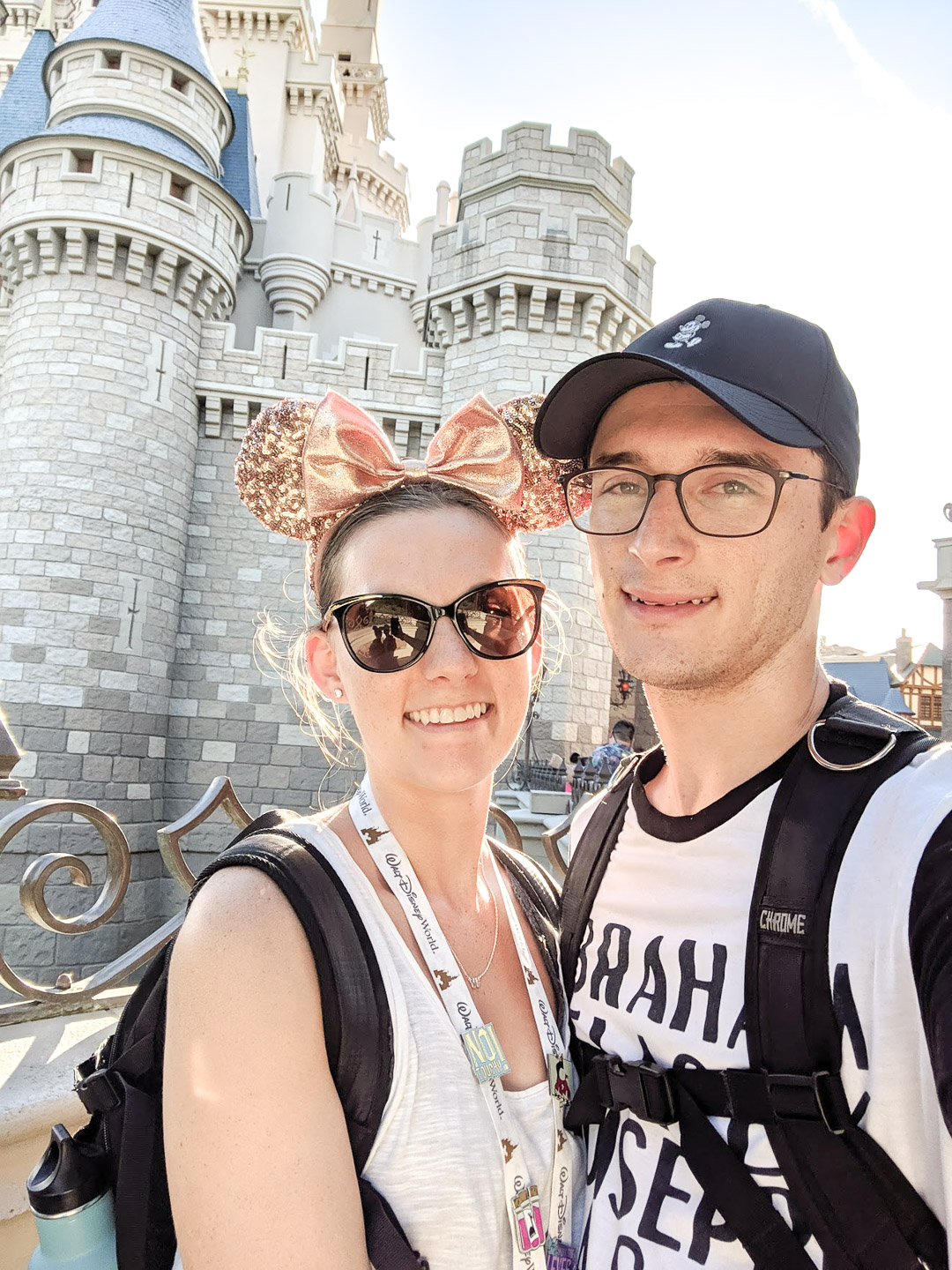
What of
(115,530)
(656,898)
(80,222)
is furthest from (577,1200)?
(80,222)

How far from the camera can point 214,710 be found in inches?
421

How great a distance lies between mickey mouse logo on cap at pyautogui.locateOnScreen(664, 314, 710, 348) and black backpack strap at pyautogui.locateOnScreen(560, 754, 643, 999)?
24.9 inches

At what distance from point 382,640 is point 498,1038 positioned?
575 millimetres

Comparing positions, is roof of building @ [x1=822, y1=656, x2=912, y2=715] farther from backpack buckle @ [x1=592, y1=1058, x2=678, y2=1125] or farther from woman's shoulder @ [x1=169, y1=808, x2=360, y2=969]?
woman's shoulder @ [x1=169, y1=808, x2=360, y2=969]

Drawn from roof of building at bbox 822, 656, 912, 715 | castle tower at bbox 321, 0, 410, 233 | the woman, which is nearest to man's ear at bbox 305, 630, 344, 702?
the woman

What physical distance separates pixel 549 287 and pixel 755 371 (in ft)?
32.5

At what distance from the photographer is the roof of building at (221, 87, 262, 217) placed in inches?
519

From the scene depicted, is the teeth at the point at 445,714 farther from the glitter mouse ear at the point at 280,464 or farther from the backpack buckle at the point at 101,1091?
the backpack buckle at the point at 101,1091

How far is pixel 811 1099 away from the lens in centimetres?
78

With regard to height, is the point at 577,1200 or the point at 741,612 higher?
the point at 741,612

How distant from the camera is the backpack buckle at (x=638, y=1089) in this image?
0.89 metres

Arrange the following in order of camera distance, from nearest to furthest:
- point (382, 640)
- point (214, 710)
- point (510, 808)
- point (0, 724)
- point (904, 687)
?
point (382, 640), point (0, 724), point (510, 808), point (214, 710), point (904, 687)

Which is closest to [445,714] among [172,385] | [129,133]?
[172,385]

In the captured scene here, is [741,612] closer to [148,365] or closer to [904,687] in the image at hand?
[148,365]
